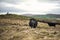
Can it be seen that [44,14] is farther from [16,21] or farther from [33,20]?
[16,21]

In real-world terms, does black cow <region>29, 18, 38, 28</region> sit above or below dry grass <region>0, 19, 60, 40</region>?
above

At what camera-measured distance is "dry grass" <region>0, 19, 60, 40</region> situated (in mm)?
2955

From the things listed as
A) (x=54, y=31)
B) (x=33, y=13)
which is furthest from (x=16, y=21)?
(x=54, y=31)

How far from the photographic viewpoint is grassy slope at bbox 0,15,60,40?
2.96 metres

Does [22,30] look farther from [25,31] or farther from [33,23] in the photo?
[33,23]

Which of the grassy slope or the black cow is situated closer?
the grassy slope

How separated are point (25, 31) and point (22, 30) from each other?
7cm

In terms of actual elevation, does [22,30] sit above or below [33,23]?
below

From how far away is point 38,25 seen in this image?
3.11 m

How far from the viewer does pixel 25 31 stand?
3.06 meters

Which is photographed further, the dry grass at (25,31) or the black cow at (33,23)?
the black cow at (33,23)

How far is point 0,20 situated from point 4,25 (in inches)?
6.1

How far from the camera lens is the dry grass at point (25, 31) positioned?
9.70ft

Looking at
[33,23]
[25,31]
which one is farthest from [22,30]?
[33,23]
